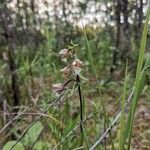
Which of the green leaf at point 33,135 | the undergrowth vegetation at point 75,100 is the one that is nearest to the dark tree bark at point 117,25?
the undergrowth vegetation at point 75,100

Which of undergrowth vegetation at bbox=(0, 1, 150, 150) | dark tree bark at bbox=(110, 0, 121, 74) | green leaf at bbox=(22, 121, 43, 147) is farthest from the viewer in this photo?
dark tree bark at bbox=(110, 0, 121, 74)

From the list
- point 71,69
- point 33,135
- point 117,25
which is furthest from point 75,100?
point 71,69

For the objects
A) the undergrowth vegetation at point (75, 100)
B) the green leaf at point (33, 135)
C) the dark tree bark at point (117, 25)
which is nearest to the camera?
the undergrowth vegetation at point (75, 100)

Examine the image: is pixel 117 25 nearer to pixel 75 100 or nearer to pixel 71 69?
pixel 75 100

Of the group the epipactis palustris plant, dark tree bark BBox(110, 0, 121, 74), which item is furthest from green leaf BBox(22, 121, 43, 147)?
dark tree bark BBox(110, 0, 121, 74)

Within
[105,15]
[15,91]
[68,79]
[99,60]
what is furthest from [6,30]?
[105,15]

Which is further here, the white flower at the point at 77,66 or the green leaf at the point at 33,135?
the green leaf at the point at 33,135

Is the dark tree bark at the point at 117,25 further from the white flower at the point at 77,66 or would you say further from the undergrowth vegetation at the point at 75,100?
the white flower at the point at 77,66

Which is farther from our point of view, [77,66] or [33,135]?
[33,135]

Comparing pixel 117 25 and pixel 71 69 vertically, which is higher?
pixel 71 69

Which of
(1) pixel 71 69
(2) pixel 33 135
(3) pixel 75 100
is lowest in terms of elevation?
(3) pixel 75 100

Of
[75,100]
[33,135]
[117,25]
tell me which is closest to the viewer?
[33,135]

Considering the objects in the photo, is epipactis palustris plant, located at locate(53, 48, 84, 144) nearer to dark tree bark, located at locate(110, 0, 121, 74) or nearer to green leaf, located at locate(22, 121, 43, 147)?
green leaf, located at locate(22, 121, 43, 147)
